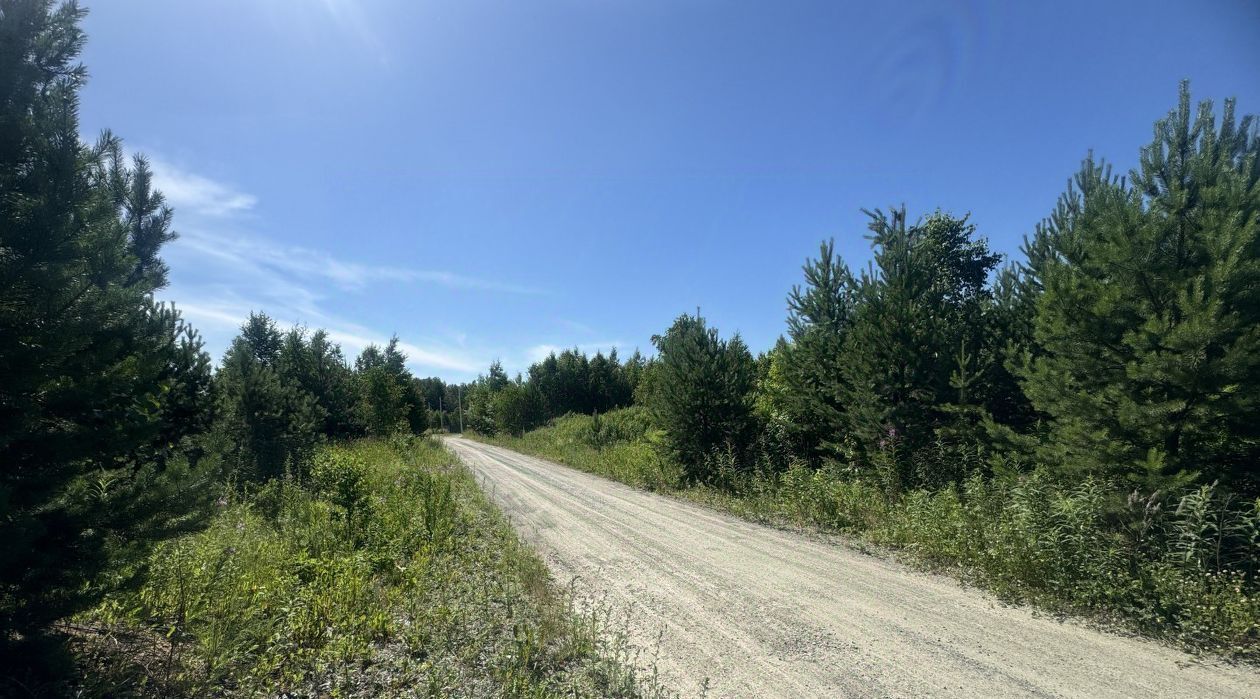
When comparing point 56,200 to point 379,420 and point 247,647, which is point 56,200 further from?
point 379,420

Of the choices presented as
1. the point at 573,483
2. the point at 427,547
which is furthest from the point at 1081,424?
the point at 573,483

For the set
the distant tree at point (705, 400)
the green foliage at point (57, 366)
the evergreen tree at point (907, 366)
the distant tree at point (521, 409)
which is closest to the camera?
the green foliage at point (57, 366)

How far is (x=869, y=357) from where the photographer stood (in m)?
11.1

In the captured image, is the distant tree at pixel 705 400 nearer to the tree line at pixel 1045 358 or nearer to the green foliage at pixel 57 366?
the tree line at pixel 1045 358

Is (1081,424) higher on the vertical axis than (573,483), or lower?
higher

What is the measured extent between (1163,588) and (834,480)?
636 cm

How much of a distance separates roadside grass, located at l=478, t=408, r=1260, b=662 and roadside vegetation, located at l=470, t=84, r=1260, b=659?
26 mm

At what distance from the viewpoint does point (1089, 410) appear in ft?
21.9

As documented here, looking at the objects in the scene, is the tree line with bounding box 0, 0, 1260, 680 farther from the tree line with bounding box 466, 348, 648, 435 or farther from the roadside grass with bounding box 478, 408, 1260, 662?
the tree line with bounding box 466, 348, 648, 435

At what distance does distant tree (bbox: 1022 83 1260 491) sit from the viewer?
5750 mm

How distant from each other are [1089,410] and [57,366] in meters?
10.2

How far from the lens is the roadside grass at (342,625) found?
4223mm

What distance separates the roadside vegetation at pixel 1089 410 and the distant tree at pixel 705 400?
2518mm

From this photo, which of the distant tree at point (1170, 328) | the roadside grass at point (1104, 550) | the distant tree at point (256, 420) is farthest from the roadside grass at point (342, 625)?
the distant tree at point (1170, 328)
